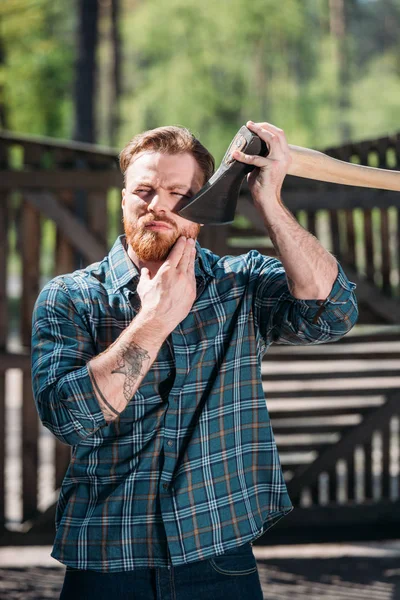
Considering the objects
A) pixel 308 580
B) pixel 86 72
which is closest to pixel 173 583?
pixel 308 580

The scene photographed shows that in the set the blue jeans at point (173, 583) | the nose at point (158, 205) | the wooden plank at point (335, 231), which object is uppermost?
the wooden plank at point (335, 231)

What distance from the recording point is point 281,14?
86.2 feet

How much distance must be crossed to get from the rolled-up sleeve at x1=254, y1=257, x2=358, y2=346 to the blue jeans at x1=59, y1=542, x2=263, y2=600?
1.86 feet

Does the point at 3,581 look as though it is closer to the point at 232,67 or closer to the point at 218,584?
the point at 218,584

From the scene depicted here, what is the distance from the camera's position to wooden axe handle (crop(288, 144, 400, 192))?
2.00 metres

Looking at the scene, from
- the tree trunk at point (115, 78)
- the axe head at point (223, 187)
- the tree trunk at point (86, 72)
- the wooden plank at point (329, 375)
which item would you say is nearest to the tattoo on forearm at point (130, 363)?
the axe head at point (223, 187)

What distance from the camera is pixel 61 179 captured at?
4.92 m

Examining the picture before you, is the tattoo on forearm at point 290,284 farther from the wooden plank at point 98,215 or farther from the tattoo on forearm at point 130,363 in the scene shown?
the wooden plank at point 98,215

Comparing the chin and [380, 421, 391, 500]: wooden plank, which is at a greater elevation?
the chin

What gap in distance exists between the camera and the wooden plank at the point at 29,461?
16.1 feet

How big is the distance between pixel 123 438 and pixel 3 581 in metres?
3.02

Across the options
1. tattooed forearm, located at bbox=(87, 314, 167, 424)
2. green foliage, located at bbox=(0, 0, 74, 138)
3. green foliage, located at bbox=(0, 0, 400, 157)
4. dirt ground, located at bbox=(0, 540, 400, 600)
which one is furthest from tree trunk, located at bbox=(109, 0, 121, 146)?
tattooed forearm, located at bbox=(87, 314, 167, 424)

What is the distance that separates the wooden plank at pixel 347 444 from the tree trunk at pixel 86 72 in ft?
30.9

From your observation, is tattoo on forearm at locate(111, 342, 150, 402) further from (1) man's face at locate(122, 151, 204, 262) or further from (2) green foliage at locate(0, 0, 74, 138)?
(2) green foliage at locate(0, 0, 74, 138)
